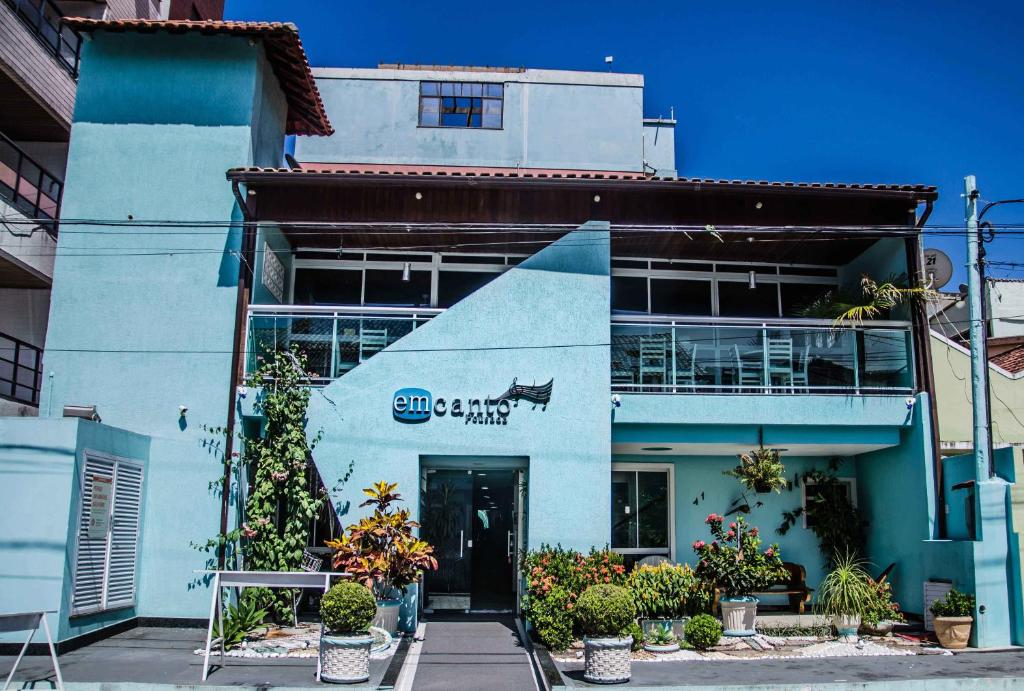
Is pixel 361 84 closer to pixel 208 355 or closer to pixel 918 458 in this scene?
pixel 208 355

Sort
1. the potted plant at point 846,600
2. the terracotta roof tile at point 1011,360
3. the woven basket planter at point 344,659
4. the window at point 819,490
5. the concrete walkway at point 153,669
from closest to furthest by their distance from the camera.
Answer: the concrete walkway at point 153,669, the woven basket planter at point 344,659, the potted plant at point 846,600, the window at point 819,490, the terracotta roof tile at point 1011,360

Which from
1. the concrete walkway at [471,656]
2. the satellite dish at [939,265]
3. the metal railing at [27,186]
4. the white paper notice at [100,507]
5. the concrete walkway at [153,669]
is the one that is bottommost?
the concrete walkway at [153,669]

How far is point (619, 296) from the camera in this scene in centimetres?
1662

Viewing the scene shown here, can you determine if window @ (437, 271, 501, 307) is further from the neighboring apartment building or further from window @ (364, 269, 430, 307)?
the neighboring apartment building

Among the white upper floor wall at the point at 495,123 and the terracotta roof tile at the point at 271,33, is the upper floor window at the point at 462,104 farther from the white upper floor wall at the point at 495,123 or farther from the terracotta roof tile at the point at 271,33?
the terracotta roof tile at the point at 271,33

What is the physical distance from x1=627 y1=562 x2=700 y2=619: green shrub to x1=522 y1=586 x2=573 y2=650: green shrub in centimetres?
111

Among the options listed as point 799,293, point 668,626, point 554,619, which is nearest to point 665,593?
point 668,626

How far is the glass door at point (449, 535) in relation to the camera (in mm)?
14406

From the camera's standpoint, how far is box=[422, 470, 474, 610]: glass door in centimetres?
1441

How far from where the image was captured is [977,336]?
1302 cm

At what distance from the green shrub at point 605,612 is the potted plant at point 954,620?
475 centimetres

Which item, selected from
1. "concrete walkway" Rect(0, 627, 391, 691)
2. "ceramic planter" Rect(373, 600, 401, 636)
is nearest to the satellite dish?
"ceramic planter" Rect(373, 600, 401, 636)

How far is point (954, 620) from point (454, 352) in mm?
7831

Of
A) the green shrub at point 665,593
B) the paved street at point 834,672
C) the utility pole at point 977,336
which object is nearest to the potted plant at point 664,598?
the green shrub at point 665,593
